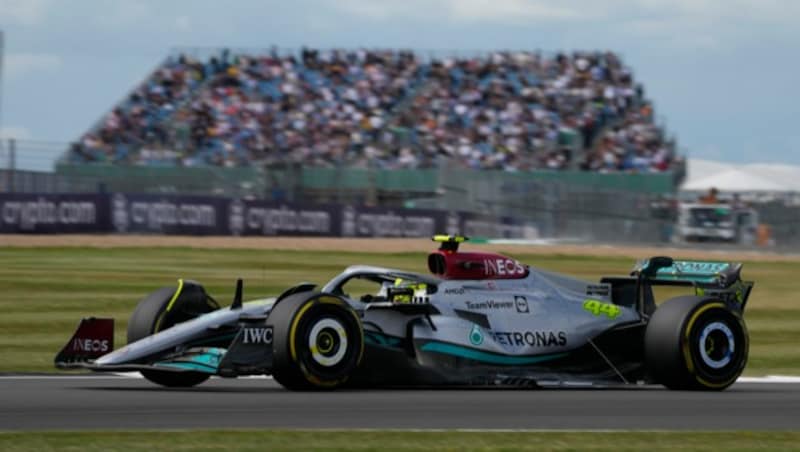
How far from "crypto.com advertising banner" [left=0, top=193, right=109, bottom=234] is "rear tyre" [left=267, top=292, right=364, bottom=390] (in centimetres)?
2279

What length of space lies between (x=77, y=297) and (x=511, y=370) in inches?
392

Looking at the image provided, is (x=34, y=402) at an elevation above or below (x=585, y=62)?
below

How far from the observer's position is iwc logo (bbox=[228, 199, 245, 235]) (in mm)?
35812

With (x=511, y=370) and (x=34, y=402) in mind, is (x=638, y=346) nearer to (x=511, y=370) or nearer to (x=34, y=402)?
(x=511, y=370)

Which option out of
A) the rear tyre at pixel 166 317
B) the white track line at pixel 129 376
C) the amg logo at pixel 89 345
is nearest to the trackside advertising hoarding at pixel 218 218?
the white track line at pixel 129 376

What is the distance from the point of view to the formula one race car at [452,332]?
34.1 feet

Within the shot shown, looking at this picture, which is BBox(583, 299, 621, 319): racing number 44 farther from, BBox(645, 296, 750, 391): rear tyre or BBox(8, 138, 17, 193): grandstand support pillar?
BBox(8, 138, 17, 193): grandstand support pillar

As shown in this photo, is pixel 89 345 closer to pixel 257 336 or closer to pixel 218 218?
pixel 257 336

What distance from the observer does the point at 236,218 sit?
3588 cm

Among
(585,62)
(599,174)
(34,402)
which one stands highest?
(585,62)

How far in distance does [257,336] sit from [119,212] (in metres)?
24.4

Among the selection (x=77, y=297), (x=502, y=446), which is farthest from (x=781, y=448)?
(x=77, y=297)

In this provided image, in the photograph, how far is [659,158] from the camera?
43.8m

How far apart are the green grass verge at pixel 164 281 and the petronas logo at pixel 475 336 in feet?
12.0
